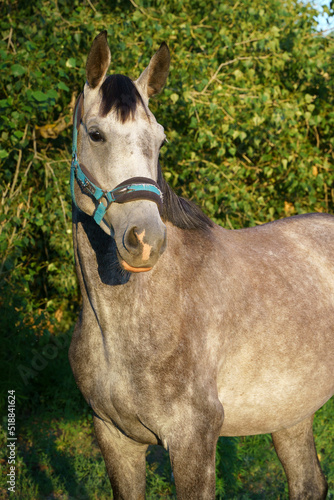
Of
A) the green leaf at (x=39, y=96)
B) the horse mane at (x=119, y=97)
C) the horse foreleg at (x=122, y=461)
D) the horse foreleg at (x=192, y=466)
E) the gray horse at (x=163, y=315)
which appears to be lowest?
the horse foreleg at (x=122, y=461)

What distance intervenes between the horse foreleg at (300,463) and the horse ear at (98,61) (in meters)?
2.54

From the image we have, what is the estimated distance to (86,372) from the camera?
8.38 ft

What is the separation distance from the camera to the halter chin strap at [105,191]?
206cm

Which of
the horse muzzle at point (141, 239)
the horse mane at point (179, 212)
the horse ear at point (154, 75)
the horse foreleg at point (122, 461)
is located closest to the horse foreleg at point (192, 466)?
the horse foreleg at point (122, 461)

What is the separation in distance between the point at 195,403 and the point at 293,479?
1.57 meters

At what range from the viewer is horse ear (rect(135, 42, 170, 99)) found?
2451mm

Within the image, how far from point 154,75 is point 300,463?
2.65 metres

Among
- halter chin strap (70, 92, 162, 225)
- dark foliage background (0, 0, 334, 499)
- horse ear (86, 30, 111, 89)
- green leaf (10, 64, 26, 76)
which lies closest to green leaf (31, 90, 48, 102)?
dark foliage background (0, 0, 334, 499)

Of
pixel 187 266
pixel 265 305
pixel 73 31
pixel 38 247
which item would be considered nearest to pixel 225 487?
pixel 265 305

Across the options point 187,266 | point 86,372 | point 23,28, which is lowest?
point 86,372

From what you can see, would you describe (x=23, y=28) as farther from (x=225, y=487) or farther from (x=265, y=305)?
(x=225, y=487)

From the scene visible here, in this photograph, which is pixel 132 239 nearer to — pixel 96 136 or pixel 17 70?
pixel 96 136

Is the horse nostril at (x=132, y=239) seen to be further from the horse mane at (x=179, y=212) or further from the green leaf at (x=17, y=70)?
the green leaf at (x=17, y=70)

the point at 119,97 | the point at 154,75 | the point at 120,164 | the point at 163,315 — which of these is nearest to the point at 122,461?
the point at 163,315
